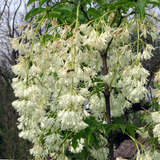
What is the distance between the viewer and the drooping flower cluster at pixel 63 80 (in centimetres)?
100

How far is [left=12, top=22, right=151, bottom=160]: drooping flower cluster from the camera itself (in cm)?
100

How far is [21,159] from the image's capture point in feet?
23.6

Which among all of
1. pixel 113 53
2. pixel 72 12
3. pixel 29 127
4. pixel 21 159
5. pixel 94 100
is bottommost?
pixel 21 159

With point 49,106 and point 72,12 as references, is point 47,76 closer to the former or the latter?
point 49,106

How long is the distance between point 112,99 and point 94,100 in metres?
0.13

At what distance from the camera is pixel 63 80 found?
1041 mm

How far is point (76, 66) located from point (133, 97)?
0.46 m

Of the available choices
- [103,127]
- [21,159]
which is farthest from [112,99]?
[21,159]

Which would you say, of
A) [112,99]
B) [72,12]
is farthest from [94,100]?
[72,12]

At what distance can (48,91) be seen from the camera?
127 cm

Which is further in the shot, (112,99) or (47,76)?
(112,99)

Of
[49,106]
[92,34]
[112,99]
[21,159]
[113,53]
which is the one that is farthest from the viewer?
[21,159]

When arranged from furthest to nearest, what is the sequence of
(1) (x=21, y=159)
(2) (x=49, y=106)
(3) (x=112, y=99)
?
(1) (x=21, y=159) < (3) (x=112, y=99) < (2) (x=49, y=106)

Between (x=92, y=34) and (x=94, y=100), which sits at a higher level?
(x=92, y=34)
